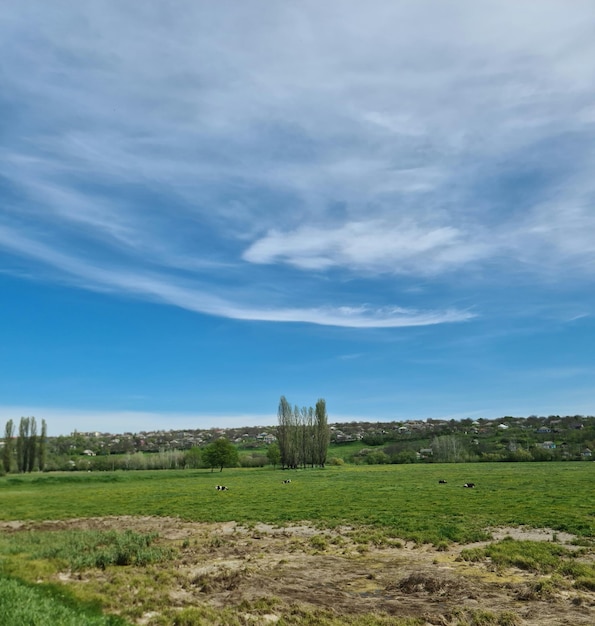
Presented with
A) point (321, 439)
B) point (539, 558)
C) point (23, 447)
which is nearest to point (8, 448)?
point (23, 447)

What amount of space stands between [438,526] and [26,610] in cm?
2018

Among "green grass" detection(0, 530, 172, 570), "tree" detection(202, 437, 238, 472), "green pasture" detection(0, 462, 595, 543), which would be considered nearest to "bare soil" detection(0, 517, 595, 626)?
"green grass" detection(0, 530, 172, 570)

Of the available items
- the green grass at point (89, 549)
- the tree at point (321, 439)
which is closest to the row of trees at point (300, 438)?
the tree at point (321, 439)

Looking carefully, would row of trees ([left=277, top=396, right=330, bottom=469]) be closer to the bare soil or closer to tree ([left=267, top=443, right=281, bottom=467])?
tree ([left=267, top=443, right=281, bottom=467])

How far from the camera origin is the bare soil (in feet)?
41.4

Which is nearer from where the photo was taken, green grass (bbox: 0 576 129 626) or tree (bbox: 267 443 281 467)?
green grass (bbox: 0 576 129 626)

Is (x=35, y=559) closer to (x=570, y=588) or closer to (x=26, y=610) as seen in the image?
(x=26, y=610)

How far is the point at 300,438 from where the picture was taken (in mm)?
127500

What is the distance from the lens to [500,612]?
12.0 metres

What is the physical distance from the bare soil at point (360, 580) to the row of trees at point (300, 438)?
10299 cm

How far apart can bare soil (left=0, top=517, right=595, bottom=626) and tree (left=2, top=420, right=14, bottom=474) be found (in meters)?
126

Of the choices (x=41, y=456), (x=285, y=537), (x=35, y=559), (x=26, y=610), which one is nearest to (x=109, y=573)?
(x=35, y=559)

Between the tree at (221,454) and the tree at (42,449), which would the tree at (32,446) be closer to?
the tree at (42,449)

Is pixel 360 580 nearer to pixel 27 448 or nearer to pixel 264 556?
pixel 264 556
